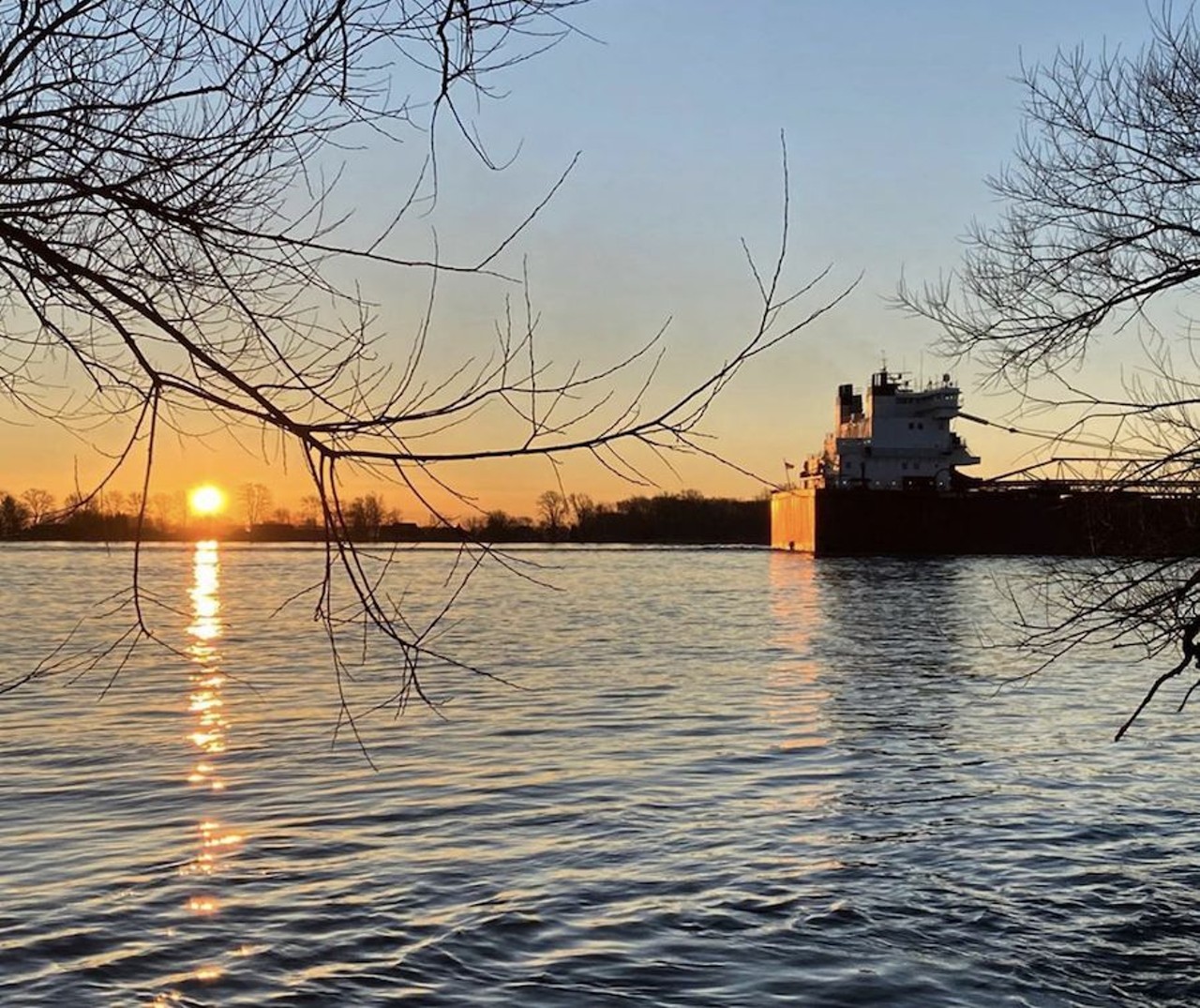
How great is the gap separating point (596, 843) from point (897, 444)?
81.2 m

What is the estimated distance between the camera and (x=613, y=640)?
108ft

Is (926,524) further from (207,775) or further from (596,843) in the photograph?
(596,843)

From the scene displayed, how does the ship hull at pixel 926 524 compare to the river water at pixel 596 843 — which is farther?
the ship hull at pixel 926 524

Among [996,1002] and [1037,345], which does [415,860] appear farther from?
[1037,345]

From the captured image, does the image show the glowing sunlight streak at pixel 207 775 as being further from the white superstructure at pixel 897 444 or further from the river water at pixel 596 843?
the white superstructure at pixel 897 444

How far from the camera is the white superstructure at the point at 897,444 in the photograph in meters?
88.9

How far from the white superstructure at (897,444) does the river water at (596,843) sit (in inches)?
2599

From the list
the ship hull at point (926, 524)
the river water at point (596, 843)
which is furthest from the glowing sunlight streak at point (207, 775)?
the ship hull at point (926, 524)

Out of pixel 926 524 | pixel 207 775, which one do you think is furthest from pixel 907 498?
pixel 207 775

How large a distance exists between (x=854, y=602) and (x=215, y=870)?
133 ft

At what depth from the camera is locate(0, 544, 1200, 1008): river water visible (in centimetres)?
772

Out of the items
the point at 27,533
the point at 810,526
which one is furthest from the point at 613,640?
the point at 810,526

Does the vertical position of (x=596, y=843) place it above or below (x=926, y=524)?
below

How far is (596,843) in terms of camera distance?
10.7 m
